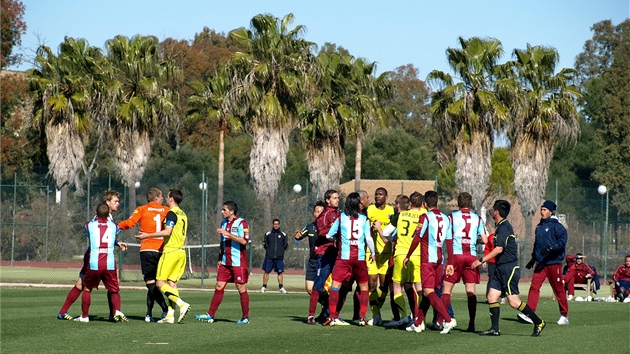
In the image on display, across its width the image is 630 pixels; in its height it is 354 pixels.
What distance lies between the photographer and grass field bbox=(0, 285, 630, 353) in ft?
39.0

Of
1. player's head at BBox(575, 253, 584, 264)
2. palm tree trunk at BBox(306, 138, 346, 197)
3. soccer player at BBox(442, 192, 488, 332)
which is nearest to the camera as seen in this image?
soccer player at BBox(442, 192, 488, 332)

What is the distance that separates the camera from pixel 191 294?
76.9ft

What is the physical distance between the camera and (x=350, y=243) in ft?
47.9

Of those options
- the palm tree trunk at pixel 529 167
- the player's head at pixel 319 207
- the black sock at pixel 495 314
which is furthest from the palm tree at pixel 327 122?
the black sock at pixel 495 314

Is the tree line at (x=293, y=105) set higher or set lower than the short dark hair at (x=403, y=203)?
higher

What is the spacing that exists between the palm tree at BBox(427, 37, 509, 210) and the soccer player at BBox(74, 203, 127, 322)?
21.5 meters

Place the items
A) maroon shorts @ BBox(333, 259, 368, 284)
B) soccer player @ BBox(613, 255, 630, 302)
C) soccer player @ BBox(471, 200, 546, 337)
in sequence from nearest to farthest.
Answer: soccer player @ BBox(471, 200, 546, 337), maroon shorts @ BBox(333, 259, 368, 284), soccer player @ BBox(613, 255, 630, 302)

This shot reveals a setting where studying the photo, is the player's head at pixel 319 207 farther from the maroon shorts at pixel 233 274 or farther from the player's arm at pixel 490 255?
the player's arm at pixel 490 255

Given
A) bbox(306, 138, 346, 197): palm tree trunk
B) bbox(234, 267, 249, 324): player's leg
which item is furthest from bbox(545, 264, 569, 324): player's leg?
bbox(306, 138, 346, 197): palm tree trunk

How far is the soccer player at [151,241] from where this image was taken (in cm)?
1516

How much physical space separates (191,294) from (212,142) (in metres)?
42.8

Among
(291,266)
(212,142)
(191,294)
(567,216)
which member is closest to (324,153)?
(291,266)

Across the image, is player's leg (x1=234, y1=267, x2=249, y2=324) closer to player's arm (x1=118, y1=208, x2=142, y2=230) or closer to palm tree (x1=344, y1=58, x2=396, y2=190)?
player's arm (x1=118, y1=208, x2=142, y2=230)

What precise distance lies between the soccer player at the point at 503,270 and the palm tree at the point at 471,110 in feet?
68.1
